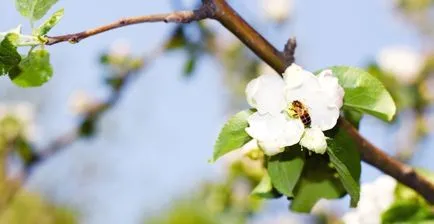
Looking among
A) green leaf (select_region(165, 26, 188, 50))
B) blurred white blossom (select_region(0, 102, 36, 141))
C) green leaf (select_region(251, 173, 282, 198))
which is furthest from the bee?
blurred white blossom (select_region(0, 102, 36, 141))

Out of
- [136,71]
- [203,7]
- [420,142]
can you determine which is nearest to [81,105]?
[136,71]

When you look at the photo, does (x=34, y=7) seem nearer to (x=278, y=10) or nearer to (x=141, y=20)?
(x=141, y=20)

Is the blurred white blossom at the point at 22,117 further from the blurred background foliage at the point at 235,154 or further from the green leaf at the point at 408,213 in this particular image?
the green leaf at the point at 408,213

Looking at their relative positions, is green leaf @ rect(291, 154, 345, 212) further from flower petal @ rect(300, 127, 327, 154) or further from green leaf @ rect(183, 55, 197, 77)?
green leaf @ rect(183, 55, 197, 77)

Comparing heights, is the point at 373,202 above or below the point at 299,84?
below

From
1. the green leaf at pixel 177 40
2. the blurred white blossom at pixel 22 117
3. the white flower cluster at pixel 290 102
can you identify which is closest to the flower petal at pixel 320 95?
the white flower cluster at pixel 290 102

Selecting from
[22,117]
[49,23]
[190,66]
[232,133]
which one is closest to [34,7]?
[49,23]

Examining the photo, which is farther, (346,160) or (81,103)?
(81,103)
